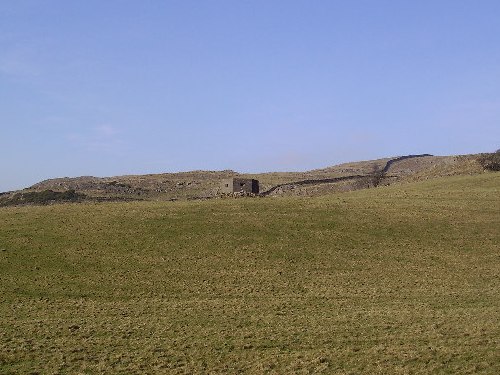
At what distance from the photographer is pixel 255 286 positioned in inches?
1394

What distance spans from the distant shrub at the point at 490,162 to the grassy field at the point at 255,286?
105 ft

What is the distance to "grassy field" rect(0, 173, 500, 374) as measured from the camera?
2173cm

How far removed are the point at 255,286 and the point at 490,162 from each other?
73615mm

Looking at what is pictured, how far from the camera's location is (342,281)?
1439 inches

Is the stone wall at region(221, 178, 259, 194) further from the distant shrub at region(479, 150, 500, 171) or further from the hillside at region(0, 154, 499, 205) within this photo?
the distant shrub at region(479, 150, 500, 171)

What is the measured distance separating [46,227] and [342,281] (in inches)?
1039

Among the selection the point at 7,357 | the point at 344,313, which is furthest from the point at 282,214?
the point at 7,357

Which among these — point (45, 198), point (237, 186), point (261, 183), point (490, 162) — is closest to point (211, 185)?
point (261, 183)

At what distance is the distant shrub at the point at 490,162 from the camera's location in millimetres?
93000

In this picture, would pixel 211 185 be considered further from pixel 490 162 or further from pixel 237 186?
pixel 490 162

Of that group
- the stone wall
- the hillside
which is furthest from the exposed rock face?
the stone wall

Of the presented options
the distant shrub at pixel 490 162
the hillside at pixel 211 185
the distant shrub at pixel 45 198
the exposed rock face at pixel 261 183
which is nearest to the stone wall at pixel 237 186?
the exposed rock face at pixel 261 183

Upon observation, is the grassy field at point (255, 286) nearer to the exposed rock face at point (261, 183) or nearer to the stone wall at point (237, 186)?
the stone wall at point (237, 186)

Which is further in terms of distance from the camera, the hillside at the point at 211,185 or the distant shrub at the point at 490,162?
the hillside at the point at 211,185
